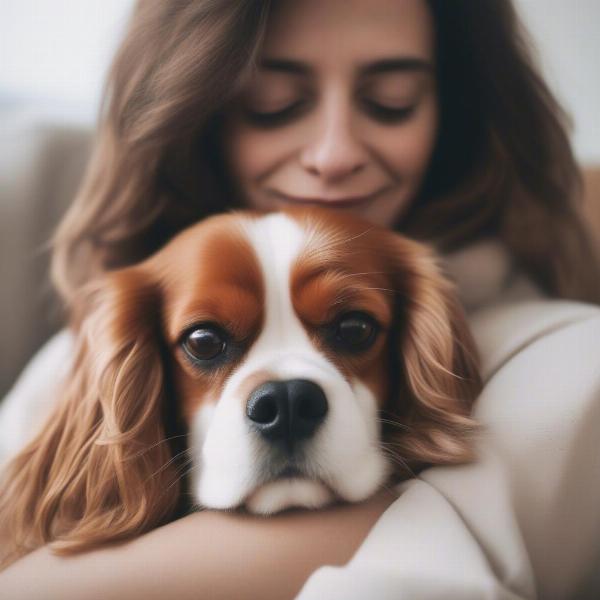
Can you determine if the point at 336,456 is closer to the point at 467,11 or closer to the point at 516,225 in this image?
the point at 516,225

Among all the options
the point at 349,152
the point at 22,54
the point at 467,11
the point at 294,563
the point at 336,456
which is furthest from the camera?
the point at 22,54

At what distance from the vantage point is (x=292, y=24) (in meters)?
1.06

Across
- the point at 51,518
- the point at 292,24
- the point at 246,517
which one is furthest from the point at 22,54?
the point at 246,517

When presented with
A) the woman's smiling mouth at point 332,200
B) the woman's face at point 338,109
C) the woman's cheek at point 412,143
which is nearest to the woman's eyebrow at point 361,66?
the woman's face at point 338,109

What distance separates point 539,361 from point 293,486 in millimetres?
352

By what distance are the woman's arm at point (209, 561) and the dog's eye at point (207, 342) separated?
0.21m

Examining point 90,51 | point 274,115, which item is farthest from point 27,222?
point 274,115

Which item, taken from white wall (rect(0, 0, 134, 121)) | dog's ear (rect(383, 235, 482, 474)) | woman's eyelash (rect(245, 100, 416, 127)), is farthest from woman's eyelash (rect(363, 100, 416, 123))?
white wall (rect(0, 0, 134, 121))

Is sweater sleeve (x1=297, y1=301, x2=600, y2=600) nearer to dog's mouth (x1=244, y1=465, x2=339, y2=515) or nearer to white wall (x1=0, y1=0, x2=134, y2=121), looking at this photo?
dog's mouth (x1=244, y1=465, x2=339, y2=515)

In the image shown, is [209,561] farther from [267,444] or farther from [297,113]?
[297,113]

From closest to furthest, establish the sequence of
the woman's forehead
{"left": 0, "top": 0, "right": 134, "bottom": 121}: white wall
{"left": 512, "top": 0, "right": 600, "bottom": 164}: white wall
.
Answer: the woman's forehead < {"left": 512, "top": 0, "right": 600, "bottom": 164}: white wall < {"left": 0, "top": 0, "right": 134, "bottom": 121}: white wall

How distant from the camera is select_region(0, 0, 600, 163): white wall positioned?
1466 mm

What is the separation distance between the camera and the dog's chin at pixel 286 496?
0.74 metres

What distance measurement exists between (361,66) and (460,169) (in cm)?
43
